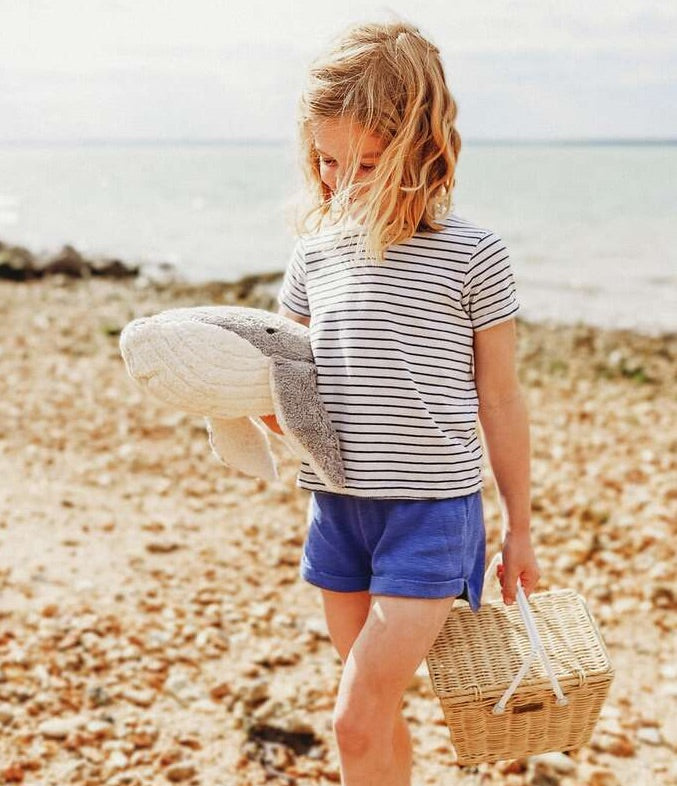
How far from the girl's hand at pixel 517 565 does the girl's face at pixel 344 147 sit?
93 centimetres

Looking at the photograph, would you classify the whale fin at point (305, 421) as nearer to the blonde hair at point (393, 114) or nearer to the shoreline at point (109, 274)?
the blonde hair at point (393, 114)

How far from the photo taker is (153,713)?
3.48 m

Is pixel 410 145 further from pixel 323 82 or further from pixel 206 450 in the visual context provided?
pixel 206 450

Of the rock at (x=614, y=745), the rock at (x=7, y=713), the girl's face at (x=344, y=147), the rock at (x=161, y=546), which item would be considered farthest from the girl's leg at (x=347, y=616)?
the rock at (x=161, y=546)

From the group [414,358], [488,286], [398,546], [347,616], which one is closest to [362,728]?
[347,616]

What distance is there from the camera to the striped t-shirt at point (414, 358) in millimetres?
2174

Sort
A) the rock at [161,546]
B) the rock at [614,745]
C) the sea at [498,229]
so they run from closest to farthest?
1. the rock at [614,745]
2. the rock at [161,546]
3. the sea at [498,229]

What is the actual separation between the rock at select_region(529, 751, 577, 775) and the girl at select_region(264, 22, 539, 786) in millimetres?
1263

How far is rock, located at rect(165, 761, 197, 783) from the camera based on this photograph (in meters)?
3.13

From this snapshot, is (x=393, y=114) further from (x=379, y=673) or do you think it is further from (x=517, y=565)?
(x=379, y=673)

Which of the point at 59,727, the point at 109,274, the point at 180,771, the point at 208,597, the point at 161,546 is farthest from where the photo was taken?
the point at 109,274

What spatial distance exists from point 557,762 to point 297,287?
1.97m

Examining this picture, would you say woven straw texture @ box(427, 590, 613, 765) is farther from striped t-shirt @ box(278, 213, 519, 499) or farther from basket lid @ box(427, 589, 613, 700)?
striped t-shirt @ box(278, 213, 519, 499)

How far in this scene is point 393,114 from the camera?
215 cm
